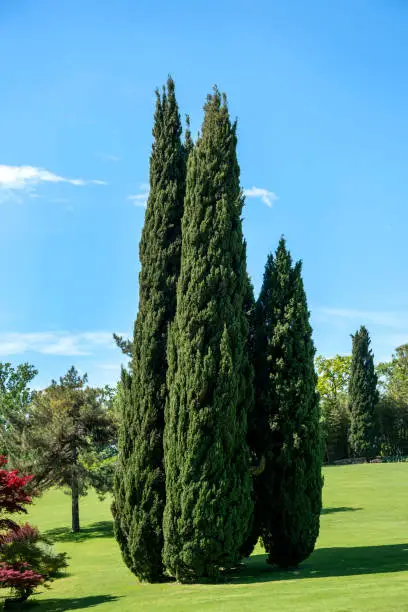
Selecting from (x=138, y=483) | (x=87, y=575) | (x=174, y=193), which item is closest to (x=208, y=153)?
(x=174, y=193)

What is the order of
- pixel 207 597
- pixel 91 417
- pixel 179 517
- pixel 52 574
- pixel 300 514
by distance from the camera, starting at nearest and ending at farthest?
pixel 207 597
pixel 179 517
pixel 300 514
pixel 52 574
pixel 91 417

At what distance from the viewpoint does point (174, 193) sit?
1549 cm

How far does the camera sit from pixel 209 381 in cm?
1266

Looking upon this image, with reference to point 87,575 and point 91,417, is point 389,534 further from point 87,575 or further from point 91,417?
point 91,417

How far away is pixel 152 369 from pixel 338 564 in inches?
244

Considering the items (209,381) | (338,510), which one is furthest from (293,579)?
(338,510)

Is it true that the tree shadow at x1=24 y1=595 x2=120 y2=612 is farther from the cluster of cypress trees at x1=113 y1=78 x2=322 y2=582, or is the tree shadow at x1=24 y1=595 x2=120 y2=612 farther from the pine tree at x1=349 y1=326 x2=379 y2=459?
the pine tree at x1=349 y1=326 x2=379 y2=459

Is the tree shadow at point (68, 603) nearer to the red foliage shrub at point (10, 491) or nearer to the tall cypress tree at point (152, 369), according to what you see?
the tall cypress tree at point (152, 369)

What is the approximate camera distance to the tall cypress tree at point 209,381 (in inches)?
485

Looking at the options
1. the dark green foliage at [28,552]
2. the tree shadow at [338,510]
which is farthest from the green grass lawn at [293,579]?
the dark green foliage at [28,552]

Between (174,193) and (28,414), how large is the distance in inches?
627

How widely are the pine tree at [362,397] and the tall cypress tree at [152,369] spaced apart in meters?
40.0

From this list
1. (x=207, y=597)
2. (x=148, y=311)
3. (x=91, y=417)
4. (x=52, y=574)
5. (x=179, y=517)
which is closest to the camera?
(x=207, y=597)

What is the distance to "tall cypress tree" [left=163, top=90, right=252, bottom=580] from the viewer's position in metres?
12.3
